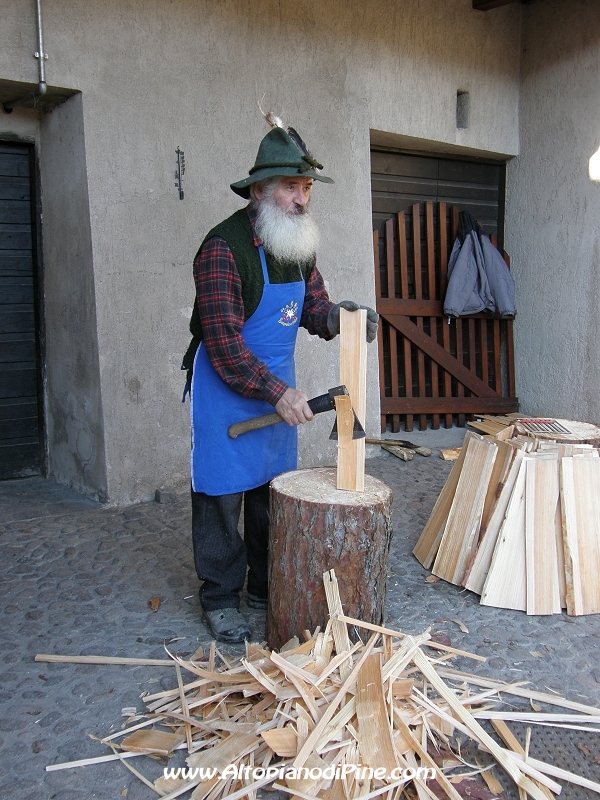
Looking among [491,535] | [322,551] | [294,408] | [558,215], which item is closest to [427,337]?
[558,215]

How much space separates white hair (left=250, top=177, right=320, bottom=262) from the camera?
3.03m

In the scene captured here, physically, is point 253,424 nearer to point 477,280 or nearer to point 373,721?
point 373,721

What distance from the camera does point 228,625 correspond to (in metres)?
3.14

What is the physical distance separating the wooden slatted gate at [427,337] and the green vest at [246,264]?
3603mm

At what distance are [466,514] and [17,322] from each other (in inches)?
137

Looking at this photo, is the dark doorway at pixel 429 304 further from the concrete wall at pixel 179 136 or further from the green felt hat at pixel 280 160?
the green felt hat at pixel 280 160

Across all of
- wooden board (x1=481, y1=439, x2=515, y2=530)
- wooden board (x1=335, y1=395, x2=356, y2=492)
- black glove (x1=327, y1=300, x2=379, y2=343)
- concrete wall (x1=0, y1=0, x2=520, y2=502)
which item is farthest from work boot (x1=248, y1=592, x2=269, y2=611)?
concrete wall (x1=0, y1=0, x2=520, y2=502)

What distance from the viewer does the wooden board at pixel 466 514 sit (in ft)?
12.0

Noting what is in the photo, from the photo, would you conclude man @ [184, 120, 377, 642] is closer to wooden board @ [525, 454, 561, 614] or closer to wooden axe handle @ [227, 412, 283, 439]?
wooden axe handle @ [227, 412, 283, 439]

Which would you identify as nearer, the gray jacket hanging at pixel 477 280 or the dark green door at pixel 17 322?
the dark green door at pixel 17 322

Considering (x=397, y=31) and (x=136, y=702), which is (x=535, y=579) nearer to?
(x=136, y=702)

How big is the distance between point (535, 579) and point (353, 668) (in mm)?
1322

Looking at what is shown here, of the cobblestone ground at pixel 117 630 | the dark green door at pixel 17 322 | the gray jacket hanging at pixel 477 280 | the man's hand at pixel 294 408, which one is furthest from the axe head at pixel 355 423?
the gray jacket hanging at pixel 477 280

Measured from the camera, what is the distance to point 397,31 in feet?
20.4
